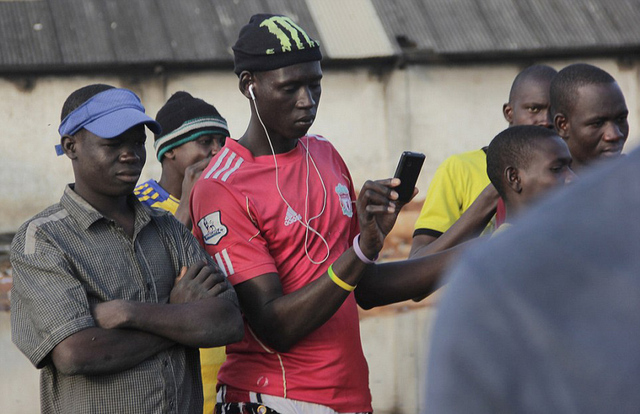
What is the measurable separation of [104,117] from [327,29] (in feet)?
14.1

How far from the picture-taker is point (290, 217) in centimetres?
310

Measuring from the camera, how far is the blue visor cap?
3.11 m

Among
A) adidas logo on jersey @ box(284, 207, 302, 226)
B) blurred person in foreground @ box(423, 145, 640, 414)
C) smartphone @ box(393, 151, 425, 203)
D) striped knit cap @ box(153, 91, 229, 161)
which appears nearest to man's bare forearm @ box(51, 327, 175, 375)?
adidas logo on jersey @ box(284, 207, 302, 226)

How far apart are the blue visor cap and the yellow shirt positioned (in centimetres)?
140

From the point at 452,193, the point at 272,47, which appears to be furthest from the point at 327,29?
the point at 272,47

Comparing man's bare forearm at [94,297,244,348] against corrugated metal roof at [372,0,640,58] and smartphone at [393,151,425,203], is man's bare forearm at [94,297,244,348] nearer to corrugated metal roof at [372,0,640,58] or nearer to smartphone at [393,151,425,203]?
smartphone at [393,151,425,203]

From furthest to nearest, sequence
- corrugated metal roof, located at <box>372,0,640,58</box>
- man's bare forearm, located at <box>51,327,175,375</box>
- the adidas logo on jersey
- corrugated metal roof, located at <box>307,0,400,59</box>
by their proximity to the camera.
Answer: corrugated metal roof, located at <box>372,0,640,58</box>, corrugated metal roof, located at <box>307,0,400,59</box>, the adidas logo on jersey, man's bare forearm, located at <box>51,327,175,375</box>

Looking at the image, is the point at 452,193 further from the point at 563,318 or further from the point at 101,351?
the point at 563,318

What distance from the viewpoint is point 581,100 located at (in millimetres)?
3854

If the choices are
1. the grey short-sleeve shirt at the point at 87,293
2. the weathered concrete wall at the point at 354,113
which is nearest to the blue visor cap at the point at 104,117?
the grey short-sleeve shirt at the point at 87,293

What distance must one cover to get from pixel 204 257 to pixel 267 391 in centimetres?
49

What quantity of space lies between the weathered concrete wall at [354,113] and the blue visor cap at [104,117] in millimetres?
3538

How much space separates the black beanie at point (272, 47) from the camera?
10.3 feet

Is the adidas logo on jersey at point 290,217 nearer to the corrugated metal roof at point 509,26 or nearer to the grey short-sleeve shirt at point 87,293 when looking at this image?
the grey short-sleeve shirt at point 87,293
